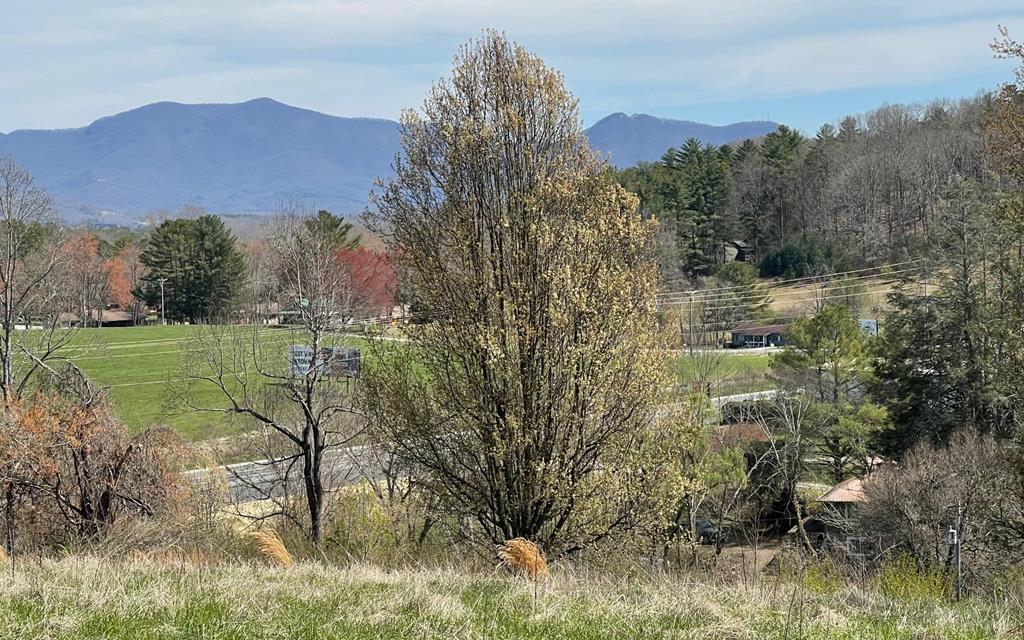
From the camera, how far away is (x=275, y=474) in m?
29.5

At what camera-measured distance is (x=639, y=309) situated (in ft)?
41.8

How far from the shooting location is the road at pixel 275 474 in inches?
908

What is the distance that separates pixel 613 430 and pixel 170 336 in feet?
195

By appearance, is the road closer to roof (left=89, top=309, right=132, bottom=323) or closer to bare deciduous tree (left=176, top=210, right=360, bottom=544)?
bare deciduous tree (left=176, top=210, right=360, bottom=544)

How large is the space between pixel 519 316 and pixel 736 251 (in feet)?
258

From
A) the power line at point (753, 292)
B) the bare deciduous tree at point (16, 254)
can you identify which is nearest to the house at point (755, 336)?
the power line at point (753, 292)

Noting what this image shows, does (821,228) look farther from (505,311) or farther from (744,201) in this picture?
(505,311)

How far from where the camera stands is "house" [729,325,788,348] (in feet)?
219

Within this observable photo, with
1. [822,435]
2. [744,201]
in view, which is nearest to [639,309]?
[822,435]

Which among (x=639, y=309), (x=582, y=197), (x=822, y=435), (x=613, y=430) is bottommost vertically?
(x=822, y=435)

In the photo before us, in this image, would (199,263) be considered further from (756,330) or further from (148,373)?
(756,330)

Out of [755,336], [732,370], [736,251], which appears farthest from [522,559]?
[736,251]

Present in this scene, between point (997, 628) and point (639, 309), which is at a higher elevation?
point (639, 309)

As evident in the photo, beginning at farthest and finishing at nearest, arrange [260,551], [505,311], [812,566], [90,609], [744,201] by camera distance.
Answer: [744,201]
[812,566]
[505,311]
[260,551]
[90,609]
